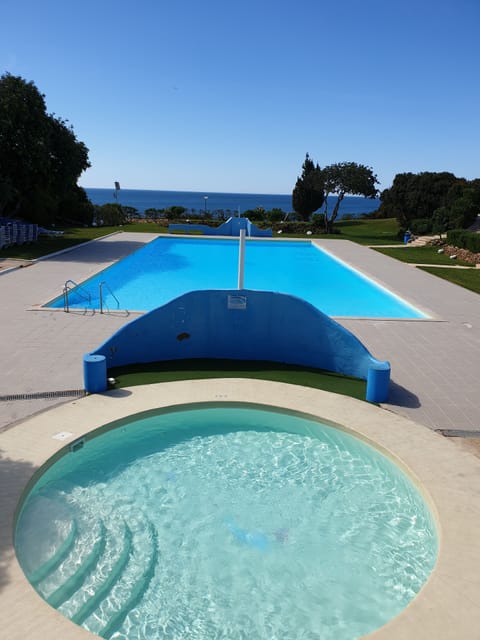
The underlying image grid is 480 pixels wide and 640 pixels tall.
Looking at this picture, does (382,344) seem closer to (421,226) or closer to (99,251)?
(99,251)

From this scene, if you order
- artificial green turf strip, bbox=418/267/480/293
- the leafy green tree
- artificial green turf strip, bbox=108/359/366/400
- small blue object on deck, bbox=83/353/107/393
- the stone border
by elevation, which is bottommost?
the stone border

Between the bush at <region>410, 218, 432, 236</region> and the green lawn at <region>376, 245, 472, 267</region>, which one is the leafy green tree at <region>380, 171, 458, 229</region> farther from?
the green lawn at <region>376, 245, 472, 267</region>

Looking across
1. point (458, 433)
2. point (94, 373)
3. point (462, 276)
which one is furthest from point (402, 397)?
point (462, 276)

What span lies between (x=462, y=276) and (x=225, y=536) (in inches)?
675

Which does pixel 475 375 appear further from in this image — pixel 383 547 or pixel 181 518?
pixel 181 518

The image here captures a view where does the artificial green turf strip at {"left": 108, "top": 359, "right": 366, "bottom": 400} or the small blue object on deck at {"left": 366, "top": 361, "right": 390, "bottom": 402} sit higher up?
the small blue object on deck at {"left": 366, "top": 361, "right": 390, "bottom": 402}

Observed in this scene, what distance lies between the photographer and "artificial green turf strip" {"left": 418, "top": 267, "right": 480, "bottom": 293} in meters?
17.5

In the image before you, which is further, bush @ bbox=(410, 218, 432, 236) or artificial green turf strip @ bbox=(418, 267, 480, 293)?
A: bush @ bbox=(410, 218, 432, 236)

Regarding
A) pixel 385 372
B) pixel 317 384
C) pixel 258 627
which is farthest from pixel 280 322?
pixel 258 627

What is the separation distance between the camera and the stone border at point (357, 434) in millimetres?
3898

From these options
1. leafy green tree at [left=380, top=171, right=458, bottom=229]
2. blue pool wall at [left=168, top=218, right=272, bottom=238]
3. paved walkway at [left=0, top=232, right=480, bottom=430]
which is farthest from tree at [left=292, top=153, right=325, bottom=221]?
paved walkway at [left=0, top=232, right=480, bottom=430]

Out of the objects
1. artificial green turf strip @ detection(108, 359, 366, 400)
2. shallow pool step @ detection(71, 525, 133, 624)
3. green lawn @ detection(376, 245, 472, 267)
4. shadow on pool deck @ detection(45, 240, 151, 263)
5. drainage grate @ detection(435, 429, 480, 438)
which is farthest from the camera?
green lawn @ detection(376, 245, 472, 267)

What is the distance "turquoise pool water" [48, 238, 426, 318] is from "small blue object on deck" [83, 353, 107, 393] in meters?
6.17

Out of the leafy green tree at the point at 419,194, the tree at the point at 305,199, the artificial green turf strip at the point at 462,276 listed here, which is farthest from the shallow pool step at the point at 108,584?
the tree at the point at 305,199
